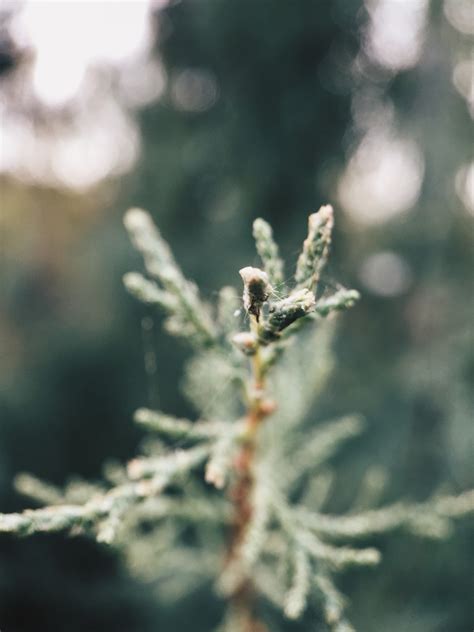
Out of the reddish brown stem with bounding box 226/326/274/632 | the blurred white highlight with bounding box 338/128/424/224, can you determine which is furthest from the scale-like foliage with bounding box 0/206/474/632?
the blurred white highlight with bounding box 338/128/424/224

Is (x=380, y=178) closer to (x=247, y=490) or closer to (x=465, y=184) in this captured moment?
(x=465, y=184)

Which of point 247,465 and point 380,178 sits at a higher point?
point 380,178

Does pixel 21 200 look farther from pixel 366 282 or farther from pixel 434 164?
pixel 434 164

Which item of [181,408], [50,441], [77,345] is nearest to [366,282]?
[181,408]

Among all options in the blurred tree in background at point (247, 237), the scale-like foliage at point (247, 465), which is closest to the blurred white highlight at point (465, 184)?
the blurred tree in background at point (247, 237)

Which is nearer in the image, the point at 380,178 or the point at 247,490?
the point at 247,490

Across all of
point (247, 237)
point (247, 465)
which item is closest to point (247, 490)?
point (247, 465)
